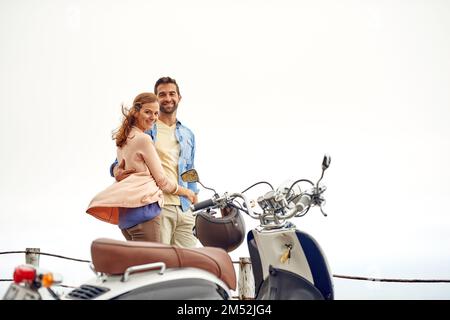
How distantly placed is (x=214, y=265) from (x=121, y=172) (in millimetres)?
1202

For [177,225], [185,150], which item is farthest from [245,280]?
[185,150]

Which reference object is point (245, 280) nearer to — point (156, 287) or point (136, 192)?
point (136, 192)

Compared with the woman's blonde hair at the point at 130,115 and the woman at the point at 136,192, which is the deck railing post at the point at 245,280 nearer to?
the woman at the point at 136,192

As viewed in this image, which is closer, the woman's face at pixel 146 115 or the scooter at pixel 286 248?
the scooter at pixel 286 248

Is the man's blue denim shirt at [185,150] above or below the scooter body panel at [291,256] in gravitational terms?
above

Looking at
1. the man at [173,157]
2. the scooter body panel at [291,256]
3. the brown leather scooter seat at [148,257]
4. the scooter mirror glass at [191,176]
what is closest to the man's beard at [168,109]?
the man at [173,157]

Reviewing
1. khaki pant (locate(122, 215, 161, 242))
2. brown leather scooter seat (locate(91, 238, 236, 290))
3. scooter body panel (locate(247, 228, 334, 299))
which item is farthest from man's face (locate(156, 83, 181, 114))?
brown leather scooter seat (locate(91, 238, 236, 290))

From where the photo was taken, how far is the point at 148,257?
1.76 meters

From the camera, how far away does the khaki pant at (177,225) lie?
3.03m

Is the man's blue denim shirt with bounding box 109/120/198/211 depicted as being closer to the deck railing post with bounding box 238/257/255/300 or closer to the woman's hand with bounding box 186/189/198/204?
the woman's hand with bounding box 186/189/198/204

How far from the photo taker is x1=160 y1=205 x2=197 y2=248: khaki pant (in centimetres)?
303
